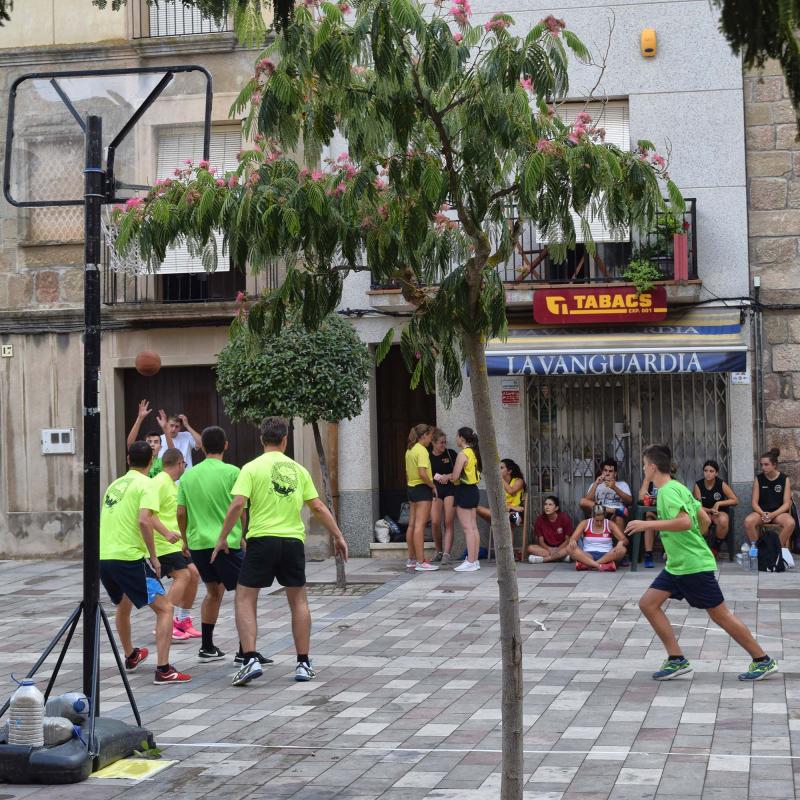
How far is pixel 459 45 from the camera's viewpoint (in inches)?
243

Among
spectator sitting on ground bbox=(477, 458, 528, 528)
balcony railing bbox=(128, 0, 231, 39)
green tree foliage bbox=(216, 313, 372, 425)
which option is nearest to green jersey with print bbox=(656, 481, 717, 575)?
green tree foliage bbox=(216, 313, 372, 425)

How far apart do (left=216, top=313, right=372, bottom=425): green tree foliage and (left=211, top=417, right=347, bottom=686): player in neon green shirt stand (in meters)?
4.84

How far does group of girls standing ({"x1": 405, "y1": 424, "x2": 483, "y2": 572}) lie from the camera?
16719 mm

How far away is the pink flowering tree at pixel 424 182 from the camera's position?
20.0 feet

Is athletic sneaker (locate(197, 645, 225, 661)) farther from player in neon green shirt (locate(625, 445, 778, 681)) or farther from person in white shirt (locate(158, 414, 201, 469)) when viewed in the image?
person in white shirt (locate(158, 414, 201, 469))

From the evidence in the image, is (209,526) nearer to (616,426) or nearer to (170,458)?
(170,458)

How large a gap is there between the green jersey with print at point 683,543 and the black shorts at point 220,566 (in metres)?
3.31

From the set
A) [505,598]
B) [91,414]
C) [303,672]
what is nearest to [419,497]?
Result: [303,672]

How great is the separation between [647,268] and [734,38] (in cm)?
1389

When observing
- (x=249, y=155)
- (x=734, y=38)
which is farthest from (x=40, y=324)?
(x=734, y=38)

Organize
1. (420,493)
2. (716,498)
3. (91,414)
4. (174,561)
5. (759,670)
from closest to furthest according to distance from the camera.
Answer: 1. (91,414)
2. (759,670)
3. (174,561)
4. (716,498)
5. (420,493)

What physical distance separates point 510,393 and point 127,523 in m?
8.69

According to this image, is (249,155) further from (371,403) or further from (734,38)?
(371,403)

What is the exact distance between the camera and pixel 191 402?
19469 millimetres
